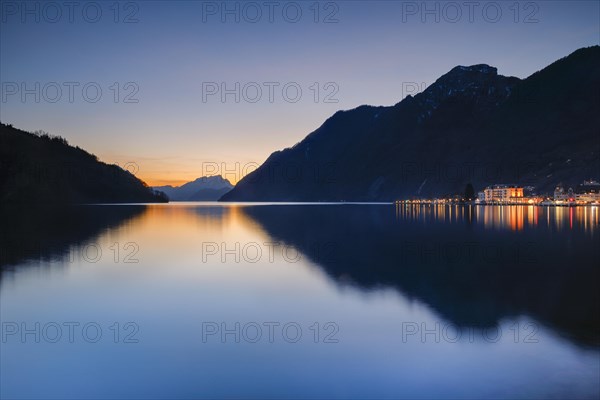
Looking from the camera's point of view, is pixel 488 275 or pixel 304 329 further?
pixel 488 275

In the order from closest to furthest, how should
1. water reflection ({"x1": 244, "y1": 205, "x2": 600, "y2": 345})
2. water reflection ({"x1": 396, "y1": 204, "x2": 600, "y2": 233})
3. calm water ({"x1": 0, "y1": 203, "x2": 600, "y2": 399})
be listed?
calm water ({"x1": 0, "y1": 203, "x2": 600, "y2": 399}), water reflection ({"x1": 244, "y1": 205, "x2": 600, "y2": 345}), water reflection ({"x1": 396, "y1": 204, "x2": 600, "y2": 233})

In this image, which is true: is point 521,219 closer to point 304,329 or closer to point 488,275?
point 488,275

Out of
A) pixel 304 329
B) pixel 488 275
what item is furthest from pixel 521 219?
pixel 304 329

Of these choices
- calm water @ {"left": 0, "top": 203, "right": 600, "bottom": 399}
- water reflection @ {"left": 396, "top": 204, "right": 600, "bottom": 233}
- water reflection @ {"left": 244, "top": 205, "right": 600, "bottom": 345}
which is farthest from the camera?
Answer: water reflection @ {"left": 396, "top": 204, "right": 600, "bottom": 233}

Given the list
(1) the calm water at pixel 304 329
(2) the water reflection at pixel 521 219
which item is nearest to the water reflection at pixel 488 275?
(1) the calm water at pixel 304 329

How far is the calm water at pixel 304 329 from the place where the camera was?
11.1 metres

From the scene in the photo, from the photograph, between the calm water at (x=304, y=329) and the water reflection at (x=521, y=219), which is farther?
the water reflection at (x=521, y=219)

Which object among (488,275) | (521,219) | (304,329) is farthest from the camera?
(521,219)

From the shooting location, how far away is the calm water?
11.1 metres

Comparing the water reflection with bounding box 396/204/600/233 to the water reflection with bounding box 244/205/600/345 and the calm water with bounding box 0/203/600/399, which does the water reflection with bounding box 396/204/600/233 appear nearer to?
the water reflection with bounding box 244/205/600/345

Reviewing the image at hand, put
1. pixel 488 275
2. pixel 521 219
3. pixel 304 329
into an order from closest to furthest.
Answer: pixel 304 329 → pixel 488 275 → pixel 521 219

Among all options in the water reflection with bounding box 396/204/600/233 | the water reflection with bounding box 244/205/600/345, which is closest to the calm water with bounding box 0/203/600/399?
the water reflection with bounding box 244/205/600/345

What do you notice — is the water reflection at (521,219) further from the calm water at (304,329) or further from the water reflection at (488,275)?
the calm water at (304,329)

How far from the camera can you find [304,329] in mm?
16047
